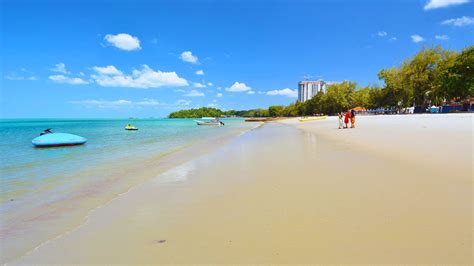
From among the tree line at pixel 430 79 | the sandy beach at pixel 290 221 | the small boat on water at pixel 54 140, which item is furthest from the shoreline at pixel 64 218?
the tree line at pixel 430 79

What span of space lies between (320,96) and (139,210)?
370 ft

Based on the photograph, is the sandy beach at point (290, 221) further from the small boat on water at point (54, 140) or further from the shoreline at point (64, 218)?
the small boat on water at point (54, 140)

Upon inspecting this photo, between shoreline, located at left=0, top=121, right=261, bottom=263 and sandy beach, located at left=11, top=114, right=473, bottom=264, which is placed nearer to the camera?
sandy beach, located at left=11, top=114, right=473, bottom=264

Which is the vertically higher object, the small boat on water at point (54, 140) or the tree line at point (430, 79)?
the tree line at point (430, 79)

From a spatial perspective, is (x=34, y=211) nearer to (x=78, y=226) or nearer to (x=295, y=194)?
(x=78, y=226)

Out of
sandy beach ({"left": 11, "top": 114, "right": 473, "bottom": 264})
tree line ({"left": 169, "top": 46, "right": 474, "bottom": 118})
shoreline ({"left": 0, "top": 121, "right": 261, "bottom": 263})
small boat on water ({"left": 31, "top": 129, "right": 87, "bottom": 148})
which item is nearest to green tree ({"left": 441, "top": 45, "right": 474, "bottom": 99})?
tree line ({"left": 169, "top": 46, "right": 474, "bottom": 118})

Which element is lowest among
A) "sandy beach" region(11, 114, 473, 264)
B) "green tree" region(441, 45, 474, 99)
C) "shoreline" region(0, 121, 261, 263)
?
"shoreline" region(0, 121, 261, 263)

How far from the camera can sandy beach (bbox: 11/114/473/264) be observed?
127 inches

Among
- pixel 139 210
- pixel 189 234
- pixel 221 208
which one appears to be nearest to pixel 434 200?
pixel 221 208

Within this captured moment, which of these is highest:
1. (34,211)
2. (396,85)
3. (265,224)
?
(396,85)

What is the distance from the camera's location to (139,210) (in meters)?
5.24

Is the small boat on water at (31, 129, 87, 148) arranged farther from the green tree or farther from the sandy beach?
the green tree

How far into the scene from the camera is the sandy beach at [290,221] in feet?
10.6

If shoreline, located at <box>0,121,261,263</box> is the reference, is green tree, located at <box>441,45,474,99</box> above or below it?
above
